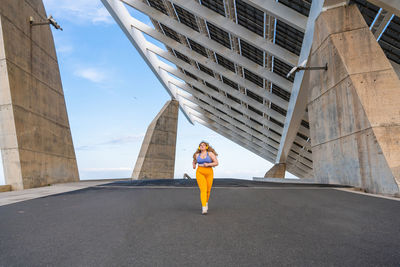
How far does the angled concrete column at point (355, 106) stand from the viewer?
689 cm

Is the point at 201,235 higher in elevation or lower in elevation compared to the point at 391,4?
lower

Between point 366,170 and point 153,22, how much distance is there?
54.0ft

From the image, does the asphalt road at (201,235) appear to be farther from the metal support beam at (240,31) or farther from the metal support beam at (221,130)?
the metal support beam at (221,130)

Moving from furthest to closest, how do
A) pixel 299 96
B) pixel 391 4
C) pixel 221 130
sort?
pixel 221 130 → pixel 299 96 → pixel 391 4

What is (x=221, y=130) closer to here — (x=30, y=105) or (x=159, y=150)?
(x=159, y=150)

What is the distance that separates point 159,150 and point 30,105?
16292 mm

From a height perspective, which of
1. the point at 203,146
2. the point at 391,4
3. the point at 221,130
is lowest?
the point at 203,146

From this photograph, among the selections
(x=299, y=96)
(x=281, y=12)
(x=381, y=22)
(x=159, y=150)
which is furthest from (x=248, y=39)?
(x=159, y=150)

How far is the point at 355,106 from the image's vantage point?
7730mm

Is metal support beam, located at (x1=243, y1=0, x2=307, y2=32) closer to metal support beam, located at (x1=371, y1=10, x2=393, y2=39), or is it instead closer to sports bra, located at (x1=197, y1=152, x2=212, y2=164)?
metal support beam, located at (x1=371, y1=10, x2=393, y2=39)

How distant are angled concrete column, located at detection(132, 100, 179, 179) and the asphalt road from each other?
776 inches

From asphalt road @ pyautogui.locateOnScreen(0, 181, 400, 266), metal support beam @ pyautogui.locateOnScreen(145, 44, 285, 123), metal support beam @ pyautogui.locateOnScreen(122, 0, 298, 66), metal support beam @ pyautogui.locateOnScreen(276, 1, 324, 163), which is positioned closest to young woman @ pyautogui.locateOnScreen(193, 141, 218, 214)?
asphalt road @ pyautogui.locateOnScreen(0, 181, 400, 266)

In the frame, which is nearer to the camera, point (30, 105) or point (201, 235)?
point (201, 235)

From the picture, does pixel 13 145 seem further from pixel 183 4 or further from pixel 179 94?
pixel 179 94
